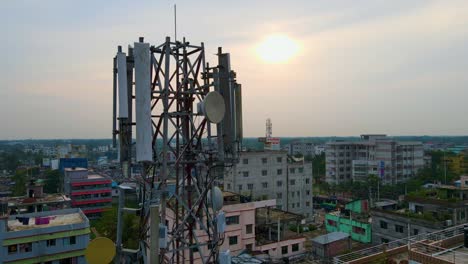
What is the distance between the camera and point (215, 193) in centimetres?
735

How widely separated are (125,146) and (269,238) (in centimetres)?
2094

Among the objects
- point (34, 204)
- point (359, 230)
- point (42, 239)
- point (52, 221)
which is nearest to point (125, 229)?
point (42, 239)

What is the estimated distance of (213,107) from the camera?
6.57 meters

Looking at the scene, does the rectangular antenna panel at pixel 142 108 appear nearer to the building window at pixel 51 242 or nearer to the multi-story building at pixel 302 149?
the building window at pixel 51 242

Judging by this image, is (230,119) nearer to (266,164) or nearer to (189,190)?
(189,190)

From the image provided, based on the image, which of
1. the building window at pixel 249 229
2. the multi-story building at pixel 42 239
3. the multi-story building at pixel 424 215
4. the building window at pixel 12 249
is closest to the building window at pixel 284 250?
the building window at pixel 249 229

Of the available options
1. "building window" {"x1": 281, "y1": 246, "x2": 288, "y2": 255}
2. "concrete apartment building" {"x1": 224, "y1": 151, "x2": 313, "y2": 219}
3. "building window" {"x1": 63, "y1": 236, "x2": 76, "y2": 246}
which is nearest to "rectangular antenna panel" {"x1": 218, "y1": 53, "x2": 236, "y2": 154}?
"building window" {"x1": 63, "y1": 236, "x2": 76, "y2": 246}

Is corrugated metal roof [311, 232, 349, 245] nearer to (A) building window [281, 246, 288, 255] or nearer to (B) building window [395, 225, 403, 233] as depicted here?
(A) building window [281, 246, 288, 255]

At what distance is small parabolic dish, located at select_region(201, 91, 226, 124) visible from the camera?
6.45m

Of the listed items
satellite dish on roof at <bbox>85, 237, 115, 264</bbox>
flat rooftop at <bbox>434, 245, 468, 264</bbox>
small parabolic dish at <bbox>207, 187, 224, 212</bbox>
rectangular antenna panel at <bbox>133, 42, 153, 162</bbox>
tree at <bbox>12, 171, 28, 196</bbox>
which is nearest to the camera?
rectangular antenna panel at <bbox>133, 42, 153, 162</bbox>

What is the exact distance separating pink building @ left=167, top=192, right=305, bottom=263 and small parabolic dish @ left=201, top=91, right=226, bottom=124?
48.6ft

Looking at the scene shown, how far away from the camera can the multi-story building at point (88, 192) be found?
44094mm

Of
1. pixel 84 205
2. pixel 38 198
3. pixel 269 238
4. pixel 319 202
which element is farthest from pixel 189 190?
pixel 319 202

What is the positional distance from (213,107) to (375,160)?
201 ft
